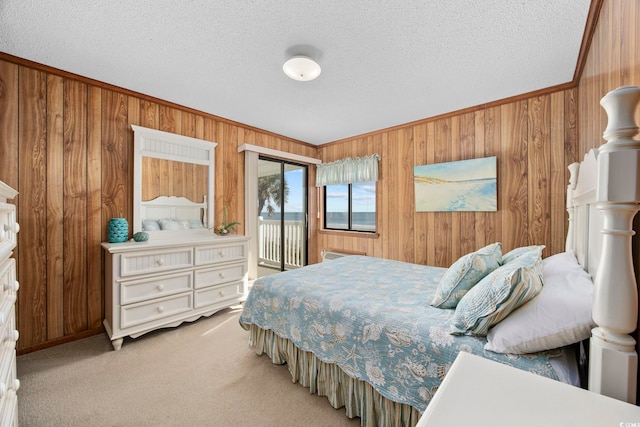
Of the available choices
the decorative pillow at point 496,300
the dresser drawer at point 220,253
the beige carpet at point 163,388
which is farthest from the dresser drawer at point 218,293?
the decorative pillow at point 496,300

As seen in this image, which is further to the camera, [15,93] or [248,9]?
[15,93]

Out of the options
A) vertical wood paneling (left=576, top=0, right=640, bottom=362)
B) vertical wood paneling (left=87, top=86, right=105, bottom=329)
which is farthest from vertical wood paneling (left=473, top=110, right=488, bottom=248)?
vertical wood paneling (left=87, top=86, right=105, bottom=329)

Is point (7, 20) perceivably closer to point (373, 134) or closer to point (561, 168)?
point (373, 134)

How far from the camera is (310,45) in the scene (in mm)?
1963

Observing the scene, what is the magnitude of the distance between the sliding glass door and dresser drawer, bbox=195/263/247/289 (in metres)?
1.04

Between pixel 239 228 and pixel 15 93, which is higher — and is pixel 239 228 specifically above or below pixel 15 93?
below

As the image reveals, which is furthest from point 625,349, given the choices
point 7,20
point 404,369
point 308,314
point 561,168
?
point 7,20

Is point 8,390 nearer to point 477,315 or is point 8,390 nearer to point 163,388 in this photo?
point 163,388

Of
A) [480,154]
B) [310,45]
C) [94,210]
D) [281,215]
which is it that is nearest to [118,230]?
[94,210]

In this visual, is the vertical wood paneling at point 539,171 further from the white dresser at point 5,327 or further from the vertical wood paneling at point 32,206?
the vertical wood paneling at point 32,206

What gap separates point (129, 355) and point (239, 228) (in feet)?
6.12

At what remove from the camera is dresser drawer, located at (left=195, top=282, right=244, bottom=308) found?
9.15 feet

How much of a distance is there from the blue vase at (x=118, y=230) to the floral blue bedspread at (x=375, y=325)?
1521 millimetres

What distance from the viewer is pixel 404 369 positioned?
1257mm
